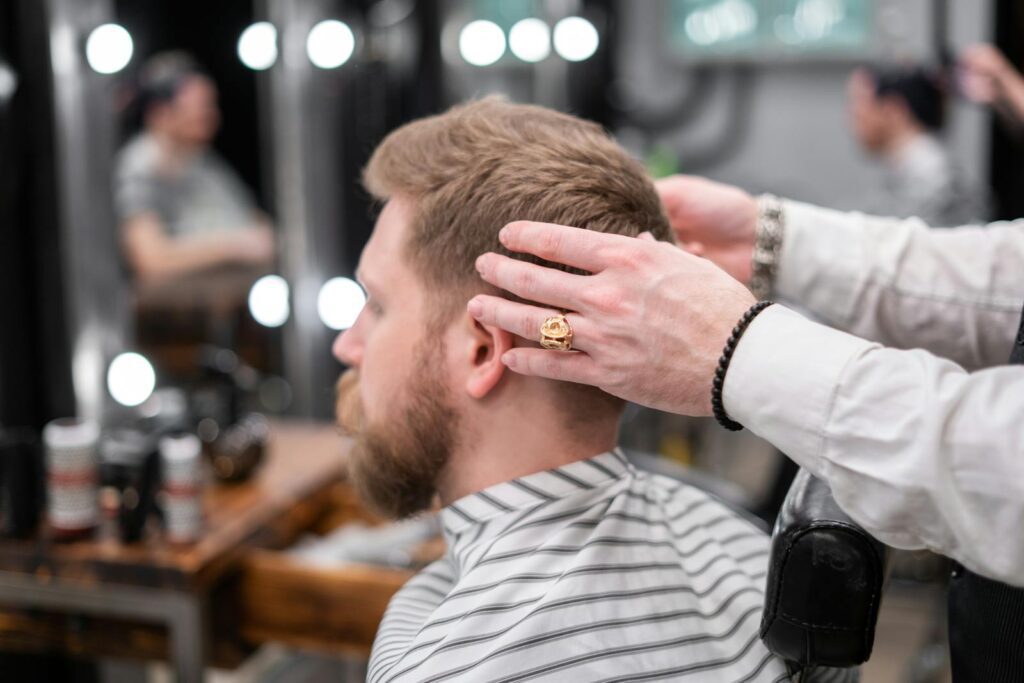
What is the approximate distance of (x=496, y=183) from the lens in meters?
1.07

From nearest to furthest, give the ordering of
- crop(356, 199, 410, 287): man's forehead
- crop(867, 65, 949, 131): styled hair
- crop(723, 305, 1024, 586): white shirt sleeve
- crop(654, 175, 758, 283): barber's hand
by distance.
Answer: crop(723, 305, 1024, 586): white shirt sleeve → crop(356, 199, 410, 287): man's forehead → crop(654, 175, 758, 283): barber's hand → crop(867, 65, 949, 131): styled hair

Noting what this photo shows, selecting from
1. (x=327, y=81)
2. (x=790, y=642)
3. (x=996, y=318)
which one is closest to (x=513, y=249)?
(x=790, y=642)

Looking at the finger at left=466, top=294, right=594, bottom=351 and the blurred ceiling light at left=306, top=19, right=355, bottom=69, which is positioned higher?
the blurred ceiling light at left=306, top=19, right=355, bottom=69

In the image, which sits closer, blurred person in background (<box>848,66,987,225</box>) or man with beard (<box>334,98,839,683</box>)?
man with beard (<box>334,98,839,683</box>)

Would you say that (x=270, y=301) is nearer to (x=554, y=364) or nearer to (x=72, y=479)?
(x=72, y=479)

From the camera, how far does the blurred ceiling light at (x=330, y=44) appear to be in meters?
2.98

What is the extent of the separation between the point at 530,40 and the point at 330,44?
3.62ft

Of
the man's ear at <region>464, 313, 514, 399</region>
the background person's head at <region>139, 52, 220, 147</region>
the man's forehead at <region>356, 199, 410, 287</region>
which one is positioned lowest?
the man's ear at <region>464, 313, 514, 399</region>

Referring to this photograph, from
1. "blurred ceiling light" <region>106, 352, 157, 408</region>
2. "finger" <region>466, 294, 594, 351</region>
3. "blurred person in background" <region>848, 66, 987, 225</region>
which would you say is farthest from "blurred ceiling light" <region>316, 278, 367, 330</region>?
"finger" <region>466, 294, 594, 351</region>

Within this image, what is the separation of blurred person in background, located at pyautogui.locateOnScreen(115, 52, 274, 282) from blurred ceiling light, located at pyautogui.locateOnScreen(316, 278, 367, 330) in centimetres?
40

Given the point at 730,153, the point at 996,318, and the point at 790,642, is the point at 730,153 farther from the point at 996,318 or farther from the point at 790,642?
the point at 790,642

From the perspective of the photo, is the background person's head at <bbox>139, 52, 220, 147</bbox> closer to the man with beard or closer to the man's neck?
the man with beard

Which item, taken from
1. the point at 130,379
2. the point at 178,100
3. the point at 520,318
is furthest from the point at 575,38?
the point at 520,318

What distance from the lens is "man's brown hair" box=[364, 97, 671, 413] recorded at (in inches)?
41.5
